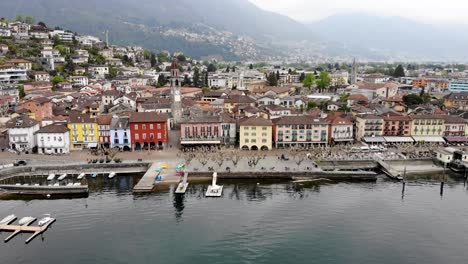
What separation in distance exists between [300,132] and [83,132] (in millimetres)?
30733

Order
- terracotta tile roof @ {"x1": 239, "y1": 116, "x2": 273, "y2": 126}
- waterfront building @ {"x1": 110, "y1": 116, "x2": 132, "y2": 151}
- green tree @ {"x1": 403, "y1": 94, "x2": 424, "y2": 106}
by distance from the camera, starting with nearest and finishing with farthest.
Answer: waterfront building @ {"x1": 110, "y1": 116, "x2": 132, "y2": 151} < terracotta tile roof @ {"x1": 239, "y1": 116, "x2": 273, "y2": 126} < green tree @ {"x1": 403, "y1": 94, "x2": 424, "y2": 106}

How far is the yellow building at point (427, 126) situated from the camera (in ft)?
207

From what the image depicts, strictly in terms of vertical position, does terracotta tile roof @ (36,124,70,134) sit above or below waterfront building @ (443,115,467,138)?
above

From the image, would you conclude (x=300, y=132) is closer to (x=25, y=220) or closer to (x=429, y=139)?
(x=429, y=139)

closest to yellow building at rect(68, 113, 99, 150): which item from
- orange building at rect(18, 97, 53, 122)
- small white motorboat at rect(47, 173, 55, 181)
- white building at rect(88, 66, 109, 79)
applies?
small white motorboat at rect(47, 173, 55, 181)

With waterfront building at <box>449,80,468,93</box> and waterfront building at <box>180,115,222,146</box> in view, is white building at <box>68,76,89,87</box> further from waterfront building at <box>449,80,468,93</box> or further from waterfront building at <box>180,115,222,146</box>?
waterfront building at <box>449,80,468,93</box>

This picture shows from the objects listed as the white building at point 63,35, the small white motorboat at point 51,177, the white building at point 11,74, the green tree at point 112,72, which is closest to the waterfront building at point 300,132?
the small white motorboat at point 51,177

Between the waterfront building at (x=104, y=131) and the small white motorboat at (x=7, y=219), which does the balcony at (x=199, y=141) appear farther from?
the small white motorboat at (x=7, y=219)

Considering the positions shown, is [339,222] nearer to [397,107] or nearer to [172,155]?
[172,155]

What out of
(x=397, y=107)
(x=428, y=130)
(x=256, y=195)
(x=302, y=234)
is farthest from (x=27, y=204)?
(x=397, y=107)

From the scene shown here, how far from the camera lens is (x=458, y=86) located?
404 ft

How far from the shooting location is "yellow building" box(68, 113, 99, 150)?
56750 mm

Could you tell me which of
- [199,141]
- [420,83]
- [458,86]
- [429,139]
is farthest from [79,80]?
[458,86]

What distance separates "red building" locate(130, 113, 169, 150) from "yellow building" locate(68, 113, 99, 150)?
5325 millimetres
